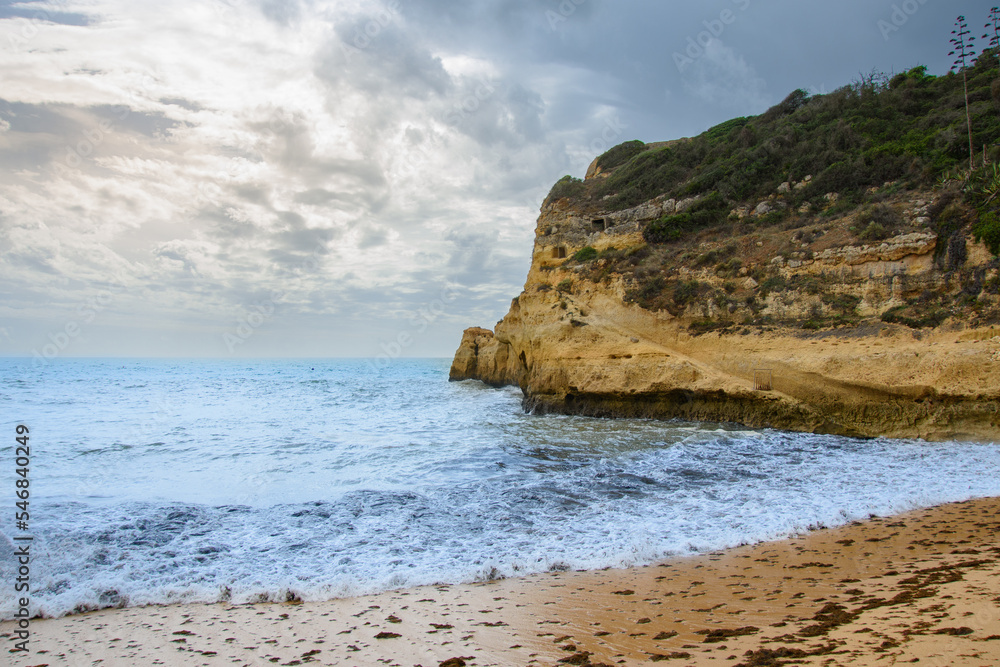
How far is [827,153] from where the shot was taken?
20.5 meters

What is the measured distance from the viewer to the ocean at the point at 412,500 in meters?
5.62

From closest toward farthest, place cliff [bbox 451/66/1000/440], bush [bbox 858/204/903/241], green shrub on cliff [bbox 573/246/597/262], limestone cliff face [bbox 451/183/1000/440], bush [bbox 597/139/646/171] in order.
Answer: limestone cliff face [bbox 451/183/1000/440], cliff [bbox 451/66/1000/440], bush [bbox 858/204/903/241], green shrub on cliff [bbox 573/246/597/262], bush [bbox 597/139/646/171]

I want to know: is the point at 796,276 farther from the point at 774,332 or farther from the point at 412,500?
the point at 412,500

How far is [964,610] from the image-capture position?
11.8 ft

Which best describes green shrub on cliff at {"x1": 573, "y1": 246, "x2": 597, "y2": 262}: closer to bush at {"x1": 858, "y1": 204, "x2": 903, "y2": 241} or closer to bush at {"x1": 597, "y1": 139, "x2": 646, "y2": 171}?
bush at {"x1": 858, "y1": 204, "x2": 903, "y2": 241}

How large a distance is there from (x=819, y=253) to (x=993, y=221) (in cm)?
402

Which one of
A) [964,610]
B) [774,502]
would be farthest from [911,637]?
[774,502]

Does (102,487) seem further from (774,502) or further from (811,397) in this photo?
(811,397)

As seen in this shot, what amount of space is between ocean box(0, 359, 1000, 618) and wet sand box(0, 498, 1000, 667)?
0.45 m

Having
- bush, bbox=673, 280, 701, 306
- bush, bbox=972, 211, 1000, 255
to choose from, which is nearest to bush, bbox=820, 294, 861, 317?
bush, bbox=972, 211, 1000, 255

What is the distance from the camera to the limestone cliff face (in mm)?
11883

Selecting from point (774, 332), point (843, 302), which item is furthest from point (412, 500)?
point (843, 302)

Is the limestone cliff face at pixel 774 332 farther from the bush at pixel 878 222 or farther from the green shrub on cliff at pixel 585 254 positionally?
the bush at pixel 878 222

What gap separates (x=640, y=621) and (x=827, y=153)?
914 inches
